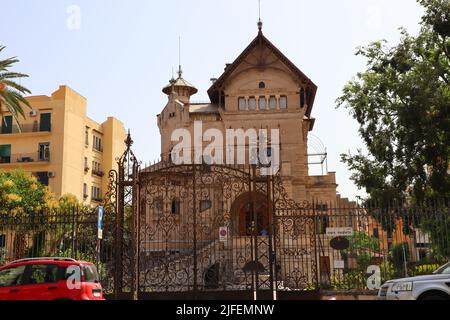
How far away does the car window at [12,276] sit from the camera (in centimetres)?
1198

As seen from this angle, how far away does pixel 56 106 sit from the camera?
155ft

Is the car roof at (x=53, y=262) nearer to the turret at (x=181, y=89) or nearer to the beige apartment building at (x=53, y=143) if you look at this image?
the turret at (x=181, y=89)

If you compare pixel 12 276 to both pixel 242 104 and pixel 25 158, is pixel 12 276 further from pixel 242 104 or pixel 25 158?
pixel 25 158

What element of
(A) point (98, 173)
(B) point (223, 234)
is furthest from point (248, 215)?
(A) point (98, 173)

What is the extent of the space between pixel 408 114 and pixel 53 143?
32.7 m

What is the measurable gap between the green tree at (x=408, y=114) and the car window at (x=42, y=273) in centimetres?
1870

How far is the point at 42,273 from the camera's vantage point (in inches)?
468

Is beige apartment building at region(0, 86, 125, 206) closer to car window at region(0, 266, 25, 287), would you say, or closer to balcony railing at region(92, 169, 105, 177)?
balcony railing at region(92, 169, 105, 177)

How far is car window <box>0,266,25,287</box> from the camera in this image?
11977mm

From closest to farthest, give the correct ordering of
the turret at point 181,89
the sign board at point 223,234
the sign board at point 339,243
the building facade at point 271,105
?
the sign board at point 223,234 < the sign board at point 339,243 < the building facade at point 271,105 < the turret at point 181,89

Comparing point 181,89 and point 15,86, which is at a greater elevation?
point 181,89

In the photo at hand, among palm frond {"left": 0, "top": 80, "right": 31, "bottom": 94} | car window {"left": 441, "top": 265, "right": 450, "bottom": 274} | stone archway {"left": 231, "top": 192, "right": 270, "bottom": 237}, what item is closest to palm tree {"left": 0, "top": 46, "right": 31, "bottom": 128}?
palm frond {"left": 0, "top": 80, "right": 31, "bottom": 94}

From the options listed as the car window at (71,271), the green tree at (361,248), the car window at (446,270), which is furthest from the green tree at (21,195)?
the car window at (446,270)
